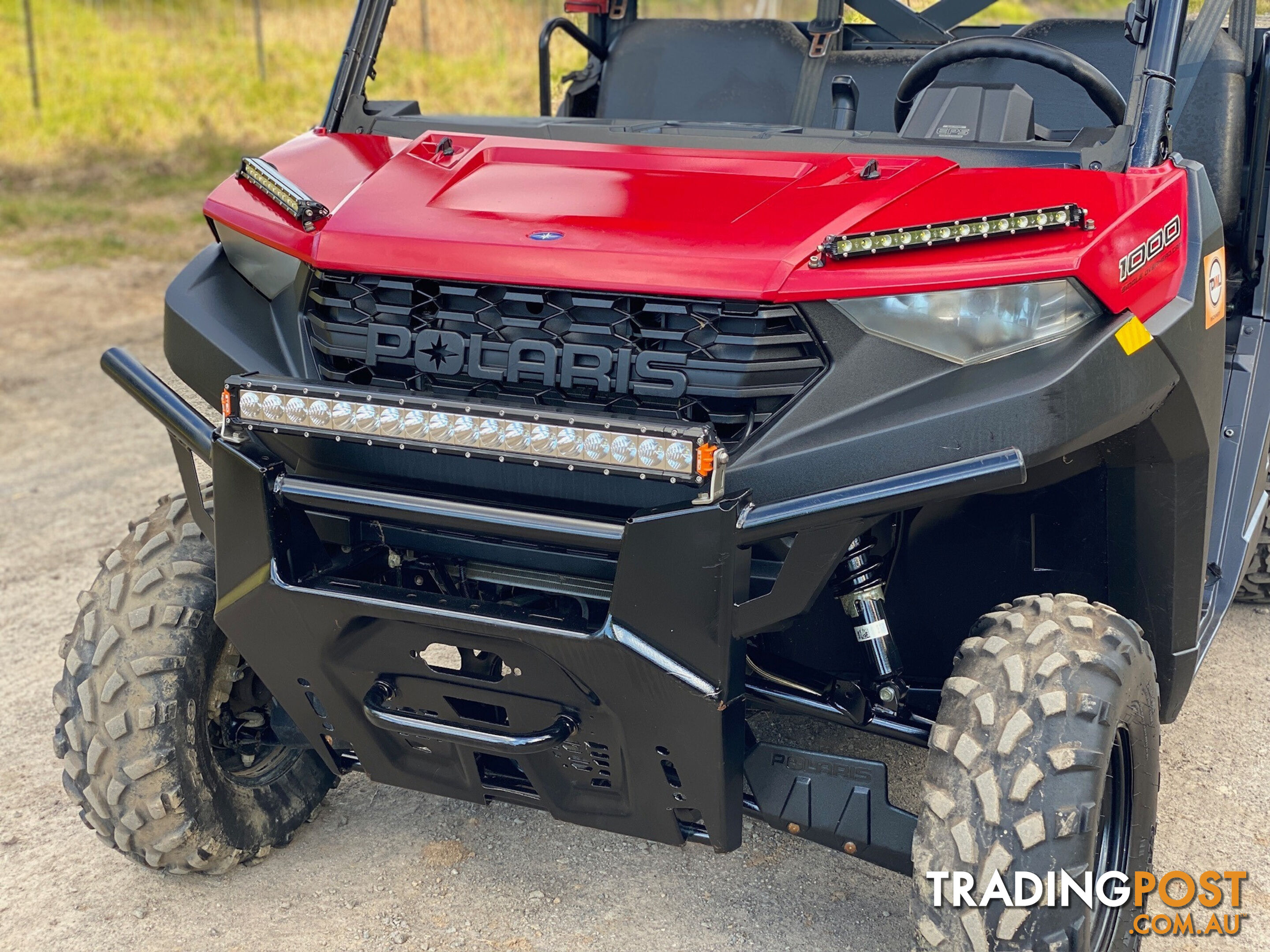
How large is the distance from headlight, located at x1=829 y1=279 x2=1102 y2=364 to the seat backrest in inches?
73.7

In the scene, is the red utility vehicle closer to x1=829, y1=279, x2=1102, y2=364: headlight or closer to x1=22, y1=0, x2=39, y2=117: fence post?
x1=829, y1=279, x2=1102, y2=364: headlight

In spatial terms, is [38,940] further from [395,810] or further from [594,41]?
[594,41]

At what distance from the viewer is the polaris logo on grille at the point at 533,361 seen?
221 centimetres

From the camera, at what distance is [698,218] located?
7.57ft

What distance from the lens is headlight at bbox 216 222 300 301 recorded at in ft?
8.55

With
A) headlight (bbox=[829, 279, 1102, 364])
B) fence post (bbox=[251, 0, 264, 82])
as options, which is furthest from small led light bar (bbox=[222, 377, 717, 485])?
fence post (bbox=[251, 0, 264, 82])

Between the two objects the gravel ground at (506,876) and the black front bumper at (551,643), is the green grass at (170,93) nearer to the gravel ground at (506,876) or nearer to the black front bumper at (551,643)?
the black front bumper at (551,643)

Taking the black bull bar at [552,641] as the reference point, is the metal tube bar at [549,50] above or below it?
above

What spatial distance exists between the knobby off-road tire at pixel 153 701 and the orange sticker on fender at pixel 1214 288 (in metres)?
2.18

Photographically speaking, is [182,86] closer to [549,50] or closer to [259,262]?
[549,50]

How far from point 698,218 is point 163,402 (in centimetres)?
111

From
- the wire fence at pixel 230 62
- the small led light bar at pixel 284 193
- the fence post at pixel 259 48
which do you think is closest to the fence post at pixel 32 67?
the wire fence at pixel 230 62

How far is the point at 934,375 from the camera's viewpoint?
2168 mm

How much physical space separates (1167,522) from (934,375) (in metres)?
0.74
